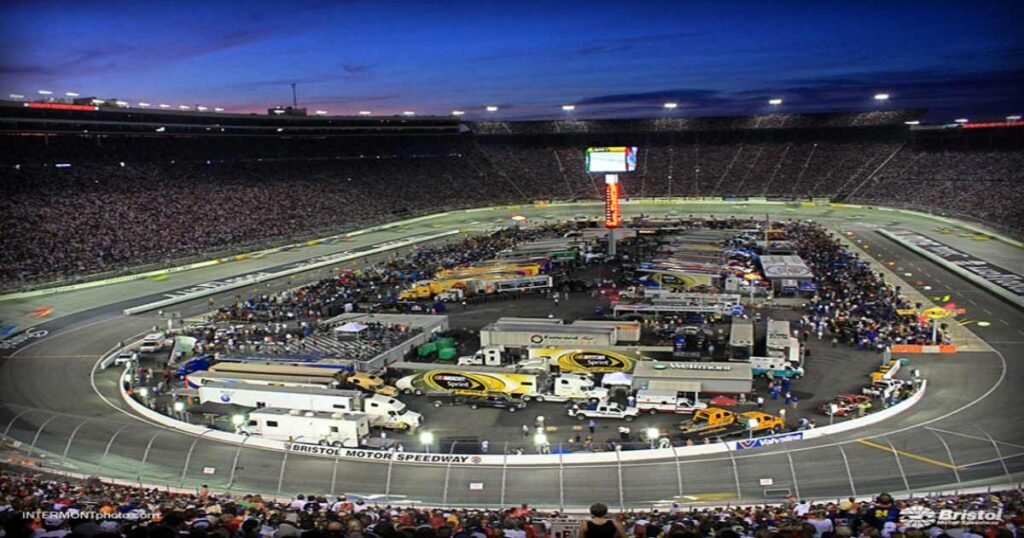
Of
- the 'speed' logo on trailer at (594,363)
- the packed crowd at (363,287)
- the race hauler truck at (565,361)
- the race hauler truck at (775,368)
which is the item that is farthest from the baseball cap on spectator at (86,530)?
the packed crowd at (363,287)

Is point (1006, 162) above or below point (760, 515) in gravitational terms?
above

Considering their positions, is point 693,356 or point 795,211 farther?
point 795,211

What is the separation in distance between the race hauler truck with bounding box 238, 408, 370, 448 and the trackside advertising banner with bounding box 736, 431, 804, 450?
11063mm

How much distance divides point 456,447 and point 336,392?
5.23 meters

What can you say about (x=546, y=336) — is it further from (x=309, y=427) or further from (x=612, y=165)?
(x=612, y=165)

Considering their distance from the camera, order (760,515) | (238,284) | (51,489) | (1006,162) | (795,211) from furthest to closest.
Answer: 1. (795,211)
2. (1006,162)
3. (238,284)
4. (51,489)
5. (760,515)

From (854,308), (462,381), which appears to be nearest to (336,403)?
(462,381)

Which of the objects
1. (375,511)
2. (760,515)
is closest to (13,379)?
(375,511)

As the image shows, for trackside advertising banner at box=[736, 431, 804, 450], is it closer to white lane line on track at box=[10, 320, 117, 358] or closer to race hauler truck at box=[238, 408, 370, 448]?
race hauler truck at box=[238, 408, 370, 448]

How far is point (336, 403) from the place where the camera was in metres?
24.6

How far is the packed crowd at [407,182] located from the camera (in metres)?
55.6

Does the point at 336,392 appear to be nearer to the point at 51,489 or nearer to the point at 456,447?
the point at 456,447

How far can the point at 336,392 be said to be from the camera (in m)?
25.0

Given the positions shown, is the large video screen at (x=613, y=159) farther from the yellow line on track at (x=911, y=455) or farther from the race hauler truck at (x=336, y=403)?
the yellow line on track at (x=911, y=455)
